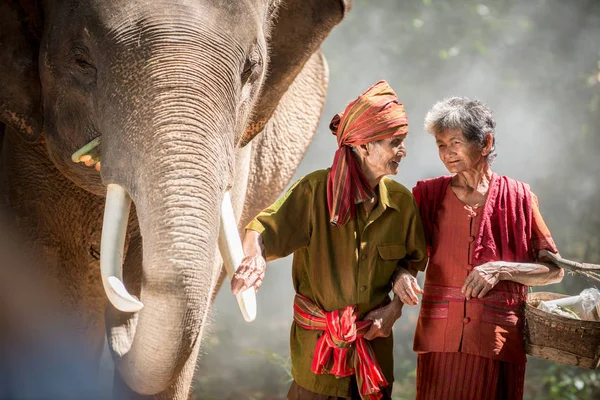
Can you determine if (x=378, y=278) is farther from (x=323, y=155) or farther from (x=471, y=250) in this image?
(x=323, y=155)

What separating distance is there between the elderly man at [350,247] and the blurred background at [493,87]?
13.2ft

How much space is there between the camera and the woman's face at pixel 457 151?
2982mm

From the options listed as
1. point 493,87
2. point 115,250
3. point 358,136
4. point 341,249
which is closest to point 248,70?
point 358,136

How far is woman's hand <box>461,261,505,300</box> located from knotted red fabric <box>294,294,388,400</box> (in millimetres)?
341

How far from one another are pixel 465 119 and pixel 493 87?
17.0 ft

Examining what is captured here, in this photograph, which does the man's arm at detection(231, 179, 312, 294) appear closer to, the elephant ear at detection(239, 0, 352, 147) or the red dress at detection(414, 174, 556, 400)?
the red dress at detection(414, 174, 556, 400)

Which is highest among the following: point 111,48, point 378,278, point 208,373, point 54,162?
point 111,48

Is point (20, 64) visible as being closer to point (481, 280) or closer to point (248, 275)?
point (248, 275)

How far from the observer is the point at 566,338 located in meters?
2.91

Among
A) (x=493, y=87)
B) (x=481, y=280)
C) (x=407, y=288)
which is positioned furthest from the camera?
(x=493, y=87)

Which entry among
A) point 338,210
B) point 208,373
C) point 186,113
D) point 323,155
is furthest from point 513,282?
point 323,155

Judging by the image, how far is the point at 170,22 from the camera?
2674 mm

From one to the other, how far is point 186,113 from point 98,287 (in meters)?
1.41

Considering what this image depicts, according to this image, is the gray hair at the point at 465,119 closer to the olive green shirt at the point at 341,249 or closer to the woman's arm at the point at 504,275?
the olive green shirt at the point at 341,249
